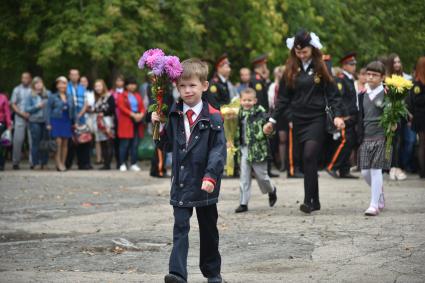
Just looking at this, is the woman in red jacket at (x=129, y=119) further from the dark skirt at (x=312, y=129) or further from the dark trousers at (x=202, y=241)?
the dark trousers at (x=202, y=241)

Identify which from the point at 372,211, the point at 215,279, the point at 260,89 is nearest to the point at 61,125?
the point at 260,89

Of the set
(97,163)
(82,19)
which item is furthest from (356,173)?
(82,19)

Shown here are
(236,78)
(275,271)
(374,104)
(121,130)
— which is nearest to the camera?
(275,271)

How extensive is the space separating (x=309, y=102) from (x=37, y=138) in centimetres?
1110

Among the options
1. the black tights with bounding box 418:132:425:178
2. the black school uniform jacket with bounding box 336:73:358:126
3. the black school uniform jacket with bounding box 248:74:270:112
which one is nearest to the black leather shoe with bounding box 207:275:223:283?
the black tights with bounding box 418:132:425:178

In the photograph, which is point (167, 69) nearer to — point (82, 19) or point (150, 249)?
point (150, 249)

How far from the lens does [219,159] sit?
7.53 metres

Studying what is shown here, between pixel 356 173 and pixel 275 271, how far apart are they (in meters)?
12.3

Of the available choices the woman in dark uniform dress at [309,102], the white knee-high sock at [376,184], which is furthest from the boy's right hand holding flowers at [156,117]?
the white knee-high sock at [376,184]

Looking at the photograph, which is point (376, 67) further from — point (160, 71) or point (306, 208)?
point (160, 71)

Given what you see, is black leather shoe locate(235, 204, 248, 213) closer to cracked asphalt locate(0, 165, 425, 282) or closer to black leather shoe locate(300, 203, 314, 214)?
cracked asphalt locate(0, 165, 425, 282)

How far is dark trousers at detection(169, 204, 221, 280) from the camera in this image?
7.42m

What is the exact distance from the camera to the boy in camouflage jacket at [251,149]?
12.6 meters

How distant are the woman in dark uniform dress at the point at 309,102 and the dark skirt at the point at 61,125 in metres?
9.79
